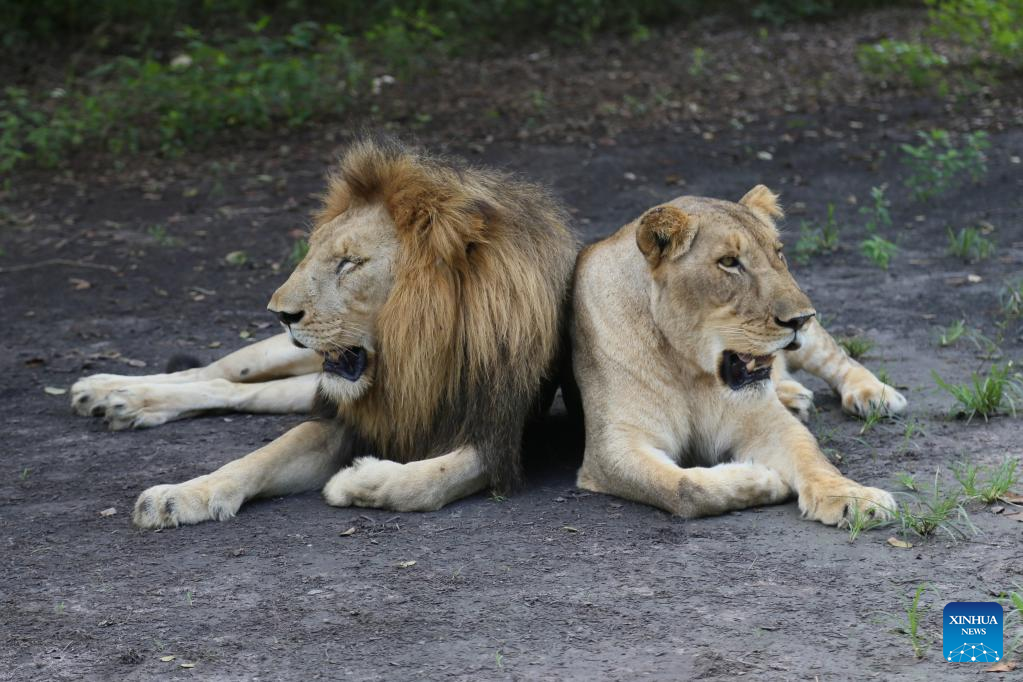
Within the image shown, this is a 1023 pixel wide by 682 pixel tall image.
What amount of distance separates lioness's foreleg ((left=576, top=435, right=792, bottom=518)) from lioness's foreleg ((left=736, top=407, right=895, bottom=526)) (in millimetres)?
66

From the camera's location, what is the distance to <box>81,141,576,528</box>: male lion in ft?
12.1

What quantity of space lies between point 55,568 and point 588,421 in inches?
58.3

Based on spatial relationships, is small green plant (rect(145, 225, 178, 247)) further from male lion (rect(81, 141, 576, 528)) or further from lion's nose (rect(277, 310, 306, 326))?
lion's nose (rect(277, 310, 306, 326))

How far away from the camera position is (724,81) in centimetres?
1093

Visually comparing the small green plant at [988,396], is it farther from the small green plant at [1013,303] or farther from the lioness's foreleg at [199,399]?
the lioness's foreleg at [199,399]

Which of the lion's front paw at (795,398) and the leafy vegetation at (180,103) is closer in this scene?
the lion's front paw at (795,398)

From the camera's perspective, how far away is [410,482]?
3.67 metres

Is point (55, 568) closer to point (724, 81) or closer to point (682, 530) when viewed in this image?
point (682, 530)

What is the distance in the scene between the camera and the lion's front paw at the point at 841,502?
3365 mm

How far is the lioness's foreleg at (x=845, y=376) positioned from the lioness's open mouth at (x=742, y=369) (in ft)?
2.48

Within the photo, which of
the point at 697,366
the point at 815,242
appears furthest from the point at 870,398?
the point at 815,242

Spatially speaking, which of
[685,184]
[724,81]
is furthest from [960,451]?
[724,81]

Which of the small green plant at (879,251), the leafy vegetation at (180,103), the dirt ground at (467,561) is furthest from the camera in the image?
the leafy vegetation at (180,103)

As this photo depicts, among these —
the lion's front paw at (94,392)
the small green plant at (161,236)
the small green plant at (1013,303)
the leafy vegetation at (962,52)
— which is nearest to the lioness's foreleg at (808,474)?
the small green plant at (1013,303)
